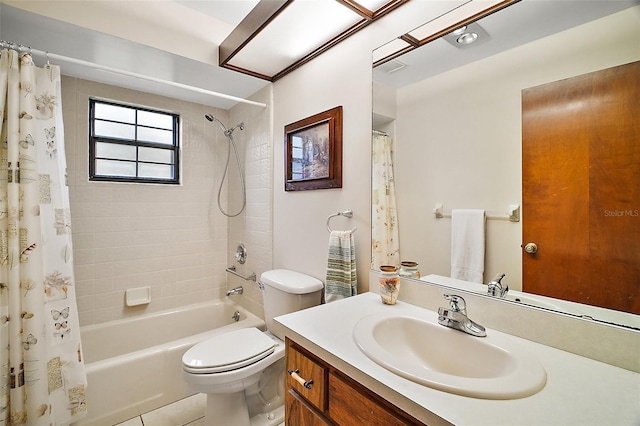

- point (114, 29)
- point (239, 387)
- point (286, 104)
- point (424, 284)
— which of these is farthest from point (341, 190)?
point (114, 29)

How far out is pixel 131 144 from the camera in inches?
94.7

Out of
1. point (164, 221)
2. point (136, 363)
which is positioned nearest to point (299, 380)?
point (136, 363)

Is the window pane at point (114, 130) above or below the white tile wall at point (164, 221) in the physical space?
above

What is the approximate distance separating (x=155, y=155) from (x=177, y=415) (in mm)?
2035

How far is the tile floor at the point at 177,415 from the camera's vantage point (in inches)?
68.2

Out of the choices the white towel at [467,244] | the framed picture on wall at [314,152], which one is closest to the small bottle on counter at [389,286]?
the white towel at [467,244]

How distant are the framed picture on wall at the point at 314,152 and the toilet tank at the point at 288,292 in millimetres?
577

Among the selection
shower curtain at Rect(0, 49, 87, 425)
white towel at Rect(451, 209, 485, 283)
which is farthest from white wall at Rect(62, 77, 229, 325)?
white towel at Rect(451, 209, 485, 283)

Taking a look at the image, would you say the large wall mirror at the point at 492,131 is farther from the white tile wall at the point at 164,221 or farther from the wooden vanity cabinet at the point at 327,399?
the white tile wall at the point at 164,221

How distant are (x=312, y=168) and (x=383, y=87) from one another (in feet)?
2.10

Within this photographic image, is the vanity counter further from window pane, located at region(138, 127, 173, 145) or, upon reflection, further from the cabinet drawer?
window pane, located at region(138, 127, 173, 145)

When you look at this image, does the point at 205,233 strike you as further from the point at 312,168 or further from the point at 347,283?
the point at 347,283

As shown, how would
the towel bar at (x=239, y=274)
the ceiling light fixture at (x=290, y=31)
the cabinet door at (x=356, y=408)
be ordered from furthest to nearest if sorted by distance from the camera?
the towel bar at (x=239, y=274) → the ceiling light fixture at (x=290, y=31) → the cabinet door at (x=356, y=408)

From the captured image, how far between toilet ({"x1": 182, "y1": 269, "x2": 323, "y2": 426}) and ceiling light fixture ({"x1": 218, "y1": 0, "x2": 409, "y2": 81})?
1418mm
